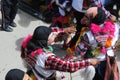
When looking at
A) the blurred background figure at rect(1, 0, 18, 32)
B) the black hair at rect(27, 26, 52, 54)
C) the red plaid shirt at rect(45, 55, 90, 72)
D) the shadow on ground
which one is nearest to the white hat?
the blurred background figure at rect(1, 0, 18, 32)

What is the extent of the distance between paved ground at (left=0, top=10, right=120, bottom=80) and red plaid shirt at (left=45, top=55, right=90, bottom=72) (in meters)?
1.94

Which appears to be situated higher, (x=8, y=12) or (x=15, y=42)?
(x=8, y=12)

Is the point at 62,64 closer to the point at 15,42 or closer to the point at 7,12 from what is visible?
the point at 15,42

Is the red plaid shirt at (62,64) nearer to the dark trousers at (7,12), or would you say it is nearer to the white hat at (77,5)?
the white hat at (77,5)

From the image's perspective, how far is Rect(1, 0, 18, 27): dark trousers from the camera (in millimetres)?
7079

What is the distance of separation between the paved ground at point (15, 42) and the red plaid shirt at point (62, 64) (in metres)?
1.94

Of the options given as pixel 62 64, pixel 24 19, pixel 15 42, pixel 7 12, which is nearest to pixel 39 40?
pixel 62 64

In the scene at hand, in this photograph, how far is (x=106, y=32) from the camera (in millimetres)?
4523

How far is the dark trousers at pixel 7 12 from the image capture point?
708 cm

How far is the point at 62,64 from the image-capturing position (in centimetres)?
404

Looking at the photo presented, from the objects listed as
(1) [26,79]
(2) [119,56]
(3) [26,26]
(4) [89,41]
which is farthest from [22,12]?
(1) [26,79]

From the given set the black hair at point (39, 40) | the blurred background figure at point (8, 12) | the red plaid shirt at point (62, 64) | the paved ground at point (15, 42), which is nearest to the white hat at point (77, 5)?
the paved ground at point (15, 42)

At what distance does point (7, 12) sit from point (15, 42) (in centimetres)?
59

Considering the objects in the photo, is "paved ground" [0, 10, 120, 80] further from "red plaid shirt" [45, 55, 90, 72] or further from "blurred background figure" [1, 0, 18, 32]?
"red plaid shirt" [45, 55, 90, 72]
